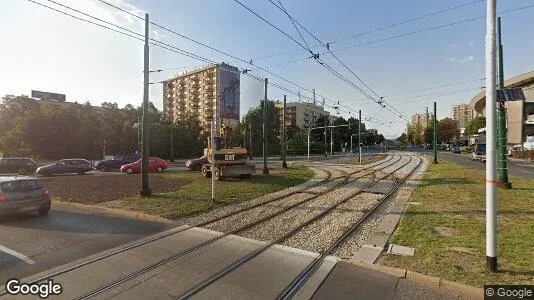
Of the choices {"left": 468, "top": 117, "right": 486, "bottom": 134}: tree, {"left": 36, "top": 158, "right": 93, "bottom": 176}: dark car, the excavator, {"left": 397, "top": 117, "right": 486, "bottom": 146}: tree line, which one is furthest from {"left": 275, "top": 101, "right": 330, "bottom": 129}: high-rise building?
the excavator

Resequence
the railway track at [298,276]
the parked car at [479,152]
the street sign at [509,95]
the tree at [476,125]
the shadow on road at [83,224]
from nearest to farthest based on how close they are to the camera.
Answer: the railway track at [298,276] < the street sign at [509,95] < the shadow on road at [83,224] < the parked car at [479,152] < the tree at [476,125]

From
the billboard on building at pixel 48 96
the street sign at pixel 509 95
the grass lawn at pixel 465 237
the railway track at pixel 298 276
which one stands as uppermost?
the billboard on building at pixel 48 96

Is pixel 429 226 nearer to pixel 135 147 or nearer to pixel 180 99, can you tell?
pixel 135 147

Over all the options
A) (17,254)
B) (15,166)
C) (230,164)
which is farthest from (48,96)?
(17,254)

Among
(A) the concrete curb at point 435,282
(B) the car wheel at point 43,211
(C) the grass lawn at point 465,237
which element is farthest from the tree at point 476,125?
(B) the car wheel at point 43,211

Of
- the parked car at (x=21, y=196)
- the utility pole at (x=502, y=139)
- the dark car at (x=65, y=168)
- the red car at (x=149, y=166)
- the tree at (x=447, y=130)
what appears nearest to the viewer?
the parked car at (x=21, y=196)

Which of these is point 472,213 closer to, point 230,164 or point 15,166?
point 230,164

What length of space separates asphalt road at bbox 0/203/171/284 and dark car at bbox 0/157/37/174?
2148 cm

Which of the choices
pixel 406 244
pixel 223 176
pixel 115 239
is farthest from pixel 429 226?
pixel 223 176

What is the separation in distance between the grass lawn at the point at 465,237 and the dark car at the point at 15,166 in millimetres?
30406

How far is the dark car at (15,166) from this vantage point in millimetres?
27761

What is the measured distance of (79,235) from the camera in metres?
8.37

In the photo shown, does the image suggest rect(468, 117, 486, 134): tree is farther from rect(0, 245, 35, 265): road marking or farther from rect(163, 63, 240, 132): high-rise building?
rect(0, 245, 35, 265): road marking

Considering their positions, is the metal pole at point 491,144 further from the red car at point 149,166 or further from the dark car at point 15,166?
the dark car at point 15,166
